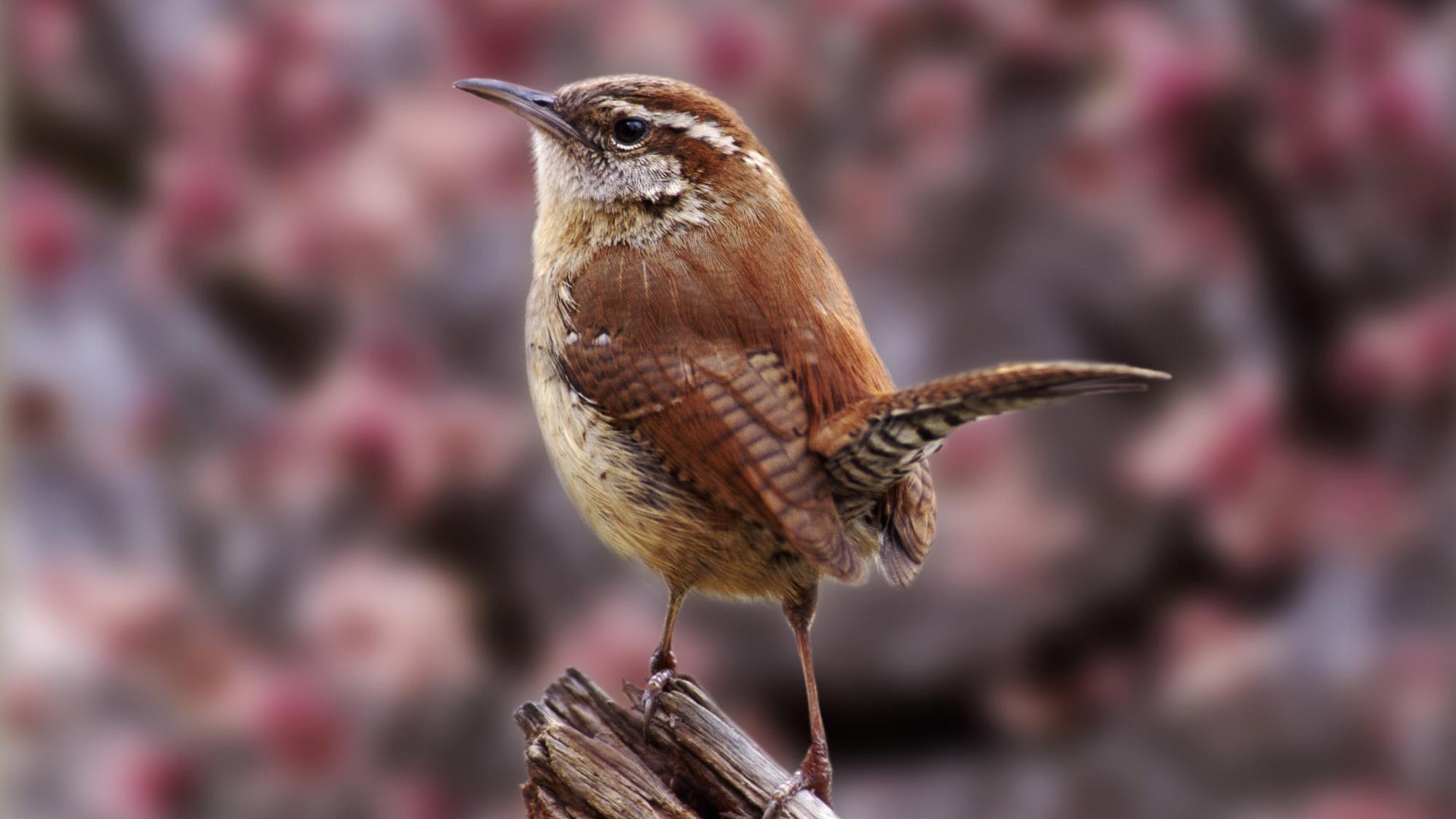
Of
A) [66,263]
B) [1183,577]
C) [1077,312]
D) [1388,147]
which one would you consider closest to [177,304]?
[66,263]

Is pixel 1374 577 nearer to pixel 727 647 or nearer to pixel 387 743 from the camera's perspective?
pixel 727 647

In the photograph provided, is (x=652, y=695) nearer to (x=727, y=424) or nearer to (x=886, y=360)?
(x=727, y=424)

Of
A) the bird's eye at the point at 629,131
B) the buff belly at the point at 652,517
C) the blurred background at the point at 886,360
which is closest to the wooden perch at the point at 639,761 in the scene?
the buff belly at the point at 652,517

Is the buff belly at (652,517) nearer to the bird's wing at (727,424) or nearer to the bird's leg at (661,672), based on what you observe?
the bird's wing at (727,424)

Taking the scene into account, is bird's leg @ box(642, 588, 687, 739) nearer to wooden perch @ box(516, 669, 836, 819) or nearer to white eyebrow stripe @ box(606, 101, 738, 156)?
wooden perch @ box(516, 669, 836, 819)

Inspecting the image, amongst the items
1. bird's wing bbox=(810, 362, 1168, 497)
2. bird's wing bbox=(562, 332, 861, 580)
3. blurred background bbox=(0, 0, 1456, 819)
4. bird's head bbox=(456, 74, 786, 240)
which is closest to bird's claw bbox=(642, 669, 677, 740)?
bird's wing bbox=(562, 332, 861, 580)
